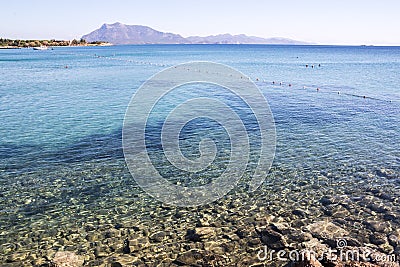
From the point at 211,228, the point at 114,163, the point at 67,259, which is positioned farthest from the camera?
the point at 114,163

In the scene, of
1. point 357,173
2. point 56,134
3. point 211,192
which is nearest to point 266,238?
point 211,192

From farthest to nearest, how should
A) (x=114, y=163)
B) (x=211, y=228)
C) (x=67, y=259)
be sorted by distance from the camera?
(x=114, y=163)
(x=211, y=228)
(x=67, y=259)

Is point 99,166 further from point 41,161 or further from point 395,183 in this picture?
point 395,183

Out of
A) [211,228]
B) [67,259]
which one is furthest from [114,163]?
[67,259]

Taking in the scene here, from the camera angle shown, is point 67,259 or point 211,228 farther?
point 211,228

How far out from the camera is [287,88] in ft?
157

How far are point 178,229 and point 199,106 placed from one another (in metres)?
22.6

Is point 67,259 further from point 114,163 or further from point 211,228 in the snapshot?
point 114,163

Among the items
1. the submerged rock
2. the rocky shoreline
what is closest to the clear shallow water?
the rocky shoreline

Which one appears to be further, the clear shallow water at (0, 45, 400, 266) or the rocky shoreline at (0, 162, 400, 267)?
the clear shallow water at (0, 45, 400, 266)

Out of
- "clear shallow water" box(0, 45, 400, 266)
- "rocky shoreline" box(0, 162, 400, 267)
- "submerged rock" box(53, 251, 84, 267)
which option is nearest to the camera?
"submerged rock" box(53, 251, 84, 267)

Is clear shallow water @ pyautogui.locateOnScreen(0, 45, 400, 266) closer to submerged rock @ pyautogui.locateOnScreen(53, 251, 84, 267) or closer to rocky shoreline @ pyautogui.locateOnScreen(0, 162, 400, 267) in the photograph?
rocky shoreline @ pyautogui.locateOnScreen(0, 162, 400, 267)

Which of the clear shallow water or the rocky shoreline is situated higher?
the clear shallow water

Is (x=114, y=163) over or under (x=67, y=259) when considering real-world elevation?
over
